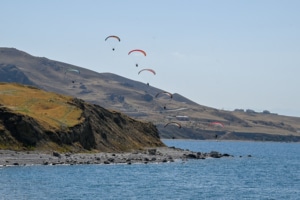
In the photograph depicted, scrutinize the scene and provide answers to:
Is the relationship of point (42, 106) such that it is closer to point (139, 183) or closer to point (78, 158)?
point (78, 158)

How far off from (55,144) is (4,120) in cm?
910

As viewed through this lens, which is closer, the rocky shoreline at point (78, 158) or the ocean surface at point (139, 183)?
the ocean surface at point (139, 183)

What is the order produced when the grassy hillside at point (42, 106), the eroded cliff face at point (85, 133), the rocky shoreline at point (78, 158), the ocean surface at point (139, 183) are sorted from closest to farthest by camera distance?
the ocean surface at point (139, 183)
the rocky shoreline at point (78, 158)
the eroded cliff face at point (85, 133)
the grassy hillside at point (42, 106)

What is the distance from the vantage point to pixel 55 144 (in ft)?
352

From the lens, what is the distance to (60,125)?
→ 11225 centimetres

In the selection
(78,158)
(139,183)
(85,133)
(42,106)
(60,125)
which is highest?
(42,106)

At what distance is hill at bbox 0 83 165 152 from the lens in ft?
343

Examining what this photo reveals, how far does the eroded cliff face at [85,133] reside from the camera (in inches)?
4099

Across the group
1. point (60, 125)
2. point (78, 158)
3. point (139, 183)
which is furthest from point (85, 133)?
point (139, 183)

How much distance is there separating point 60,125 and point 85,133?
6.91 meters

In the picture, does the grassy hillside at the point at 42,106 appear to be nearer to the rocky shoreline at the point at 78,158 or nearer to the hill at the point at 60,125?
the hill at the point at 60,125

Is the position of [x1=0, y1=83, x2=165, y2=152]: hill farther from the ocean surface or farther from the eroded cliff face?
the ocean surface

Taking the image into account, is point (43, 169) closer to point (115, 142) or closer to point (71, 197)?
point (71, 197)

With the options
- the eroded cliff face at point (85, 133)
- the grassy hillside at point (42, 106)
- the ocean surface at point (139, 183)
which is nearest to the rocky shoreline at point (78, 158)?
the ocean surface at point (139, 183)
